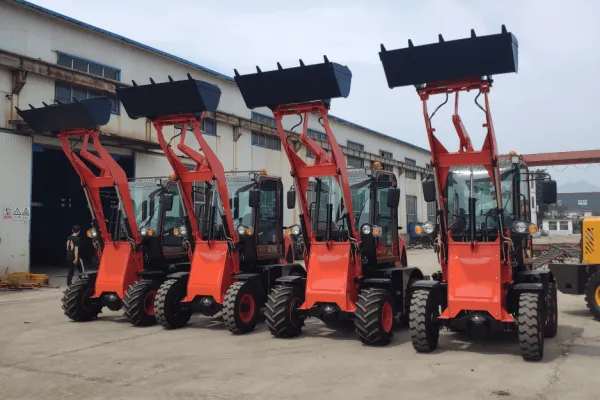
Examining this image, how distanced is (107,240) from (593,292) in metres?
9.38

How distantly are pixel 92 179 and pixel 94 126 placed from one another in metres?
1.02

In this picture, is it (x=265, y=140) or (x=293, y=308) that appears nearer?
(x=293, y=308)

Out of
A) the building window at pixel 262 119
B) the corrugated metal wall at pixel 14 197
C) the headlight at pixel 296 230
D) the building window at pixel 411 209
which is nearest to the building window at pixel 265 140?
the building window at pixel 262 119

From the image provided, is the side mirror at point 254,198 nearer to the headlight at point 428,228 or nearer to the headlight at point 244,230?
the headlight at point 244,230

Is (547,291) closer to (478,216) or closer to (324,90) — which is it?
(478,216)

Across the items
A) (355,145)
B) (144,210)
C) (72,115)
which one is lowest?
(144,210)

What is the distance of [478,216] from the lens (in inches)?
318

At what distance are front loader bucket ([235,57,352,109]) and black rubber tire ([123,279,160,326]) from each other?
3.79 meters

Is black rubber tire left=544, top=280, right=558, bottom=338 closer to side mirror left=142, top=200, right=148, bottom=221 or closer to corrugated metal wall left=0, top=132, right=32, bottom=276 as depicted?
side mirror left=142, top=200, right=148, bottom=221

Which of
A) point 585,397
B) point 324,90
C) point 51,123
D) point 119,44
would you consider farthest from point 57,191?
point 585,397

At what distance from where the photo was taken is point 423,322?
7.39 meters

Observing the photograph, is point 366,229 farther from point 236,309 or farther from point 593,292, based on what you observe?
point 593,292

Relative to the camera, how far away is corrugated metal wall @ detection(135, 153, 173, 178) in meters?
21.4

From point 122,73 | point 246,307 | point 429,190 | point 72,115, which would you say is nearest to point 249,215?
point 246,307
